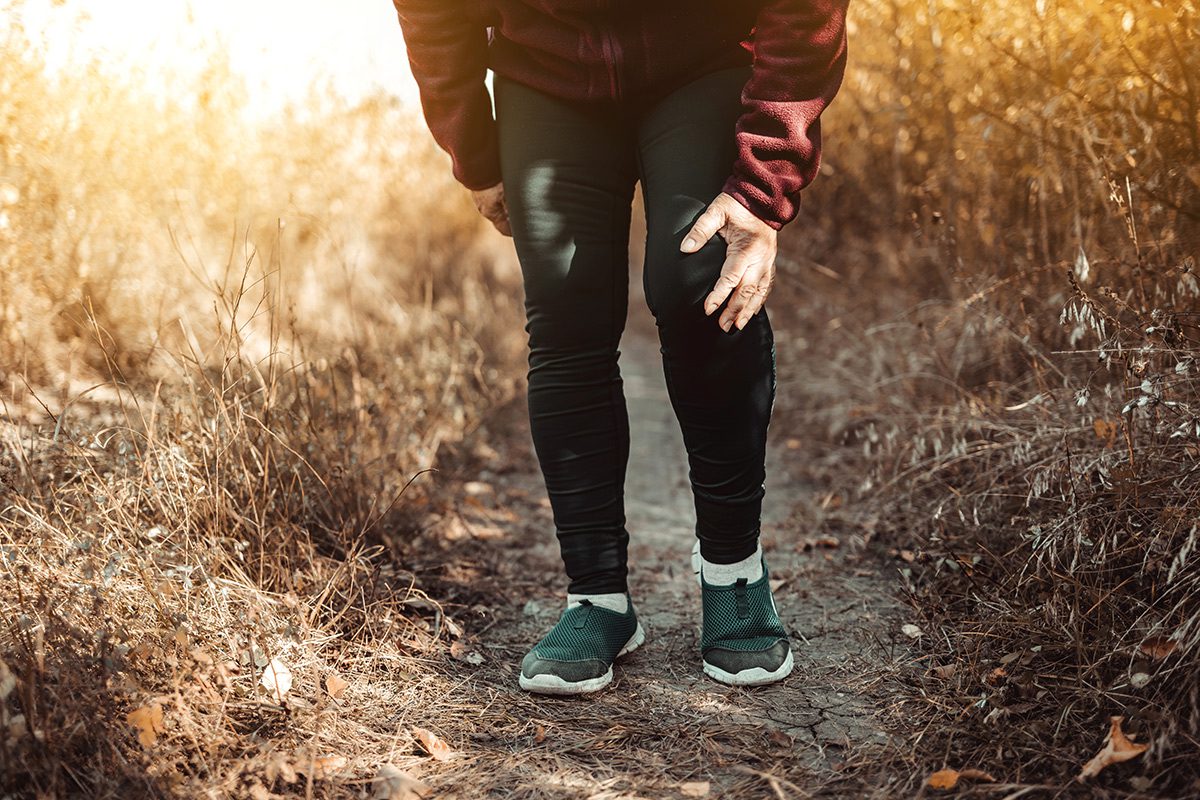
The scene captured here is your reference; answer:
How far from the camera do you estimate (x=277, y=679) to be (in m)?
1.46

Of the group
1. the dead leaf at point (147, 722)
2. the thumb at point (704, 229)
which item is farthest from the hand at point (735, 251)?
the dead leaf at point (147, 722)

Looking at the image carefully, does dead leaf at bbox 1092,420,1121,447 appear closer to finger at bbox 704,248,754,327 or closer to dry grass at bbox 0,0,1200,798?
dry grass at bbox 0,0,1200,798

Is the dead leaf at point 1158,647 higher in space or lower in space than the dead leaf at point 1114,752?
higher

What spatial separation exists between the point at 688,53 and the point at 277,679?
1246mm

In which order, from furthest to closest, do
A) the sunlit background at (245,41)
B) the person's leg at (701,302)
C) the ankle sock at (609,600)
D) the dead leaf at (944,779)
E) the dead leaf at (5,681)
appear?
the sunlit background at (245,41) → the ankle sock at (609,600) → the person's leg at (701,302) → the dead leaf at (944,779) → the dead leaf at (5,681)

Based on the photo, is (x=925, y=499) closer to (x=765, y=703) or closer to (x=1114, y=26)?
(x=765, y=703)

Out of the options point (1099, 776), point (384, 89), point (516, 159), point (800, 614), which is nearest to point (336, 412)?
point (516, 159)

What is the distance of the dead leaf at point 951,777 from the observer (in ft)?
4.12

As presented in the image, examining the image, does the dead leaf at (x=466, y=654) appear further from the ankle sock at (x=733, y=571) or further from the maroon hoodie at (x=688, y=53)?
the maroon hoodie at (x=688, y=53)

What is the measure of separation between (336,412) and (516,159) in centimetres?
82

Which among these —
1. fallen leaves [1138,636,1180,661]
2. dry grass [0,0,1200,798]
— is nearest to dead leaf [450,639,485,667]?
dry grass [0,0,1200,798]

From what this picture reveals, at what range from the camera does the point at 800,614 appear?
1.94 m

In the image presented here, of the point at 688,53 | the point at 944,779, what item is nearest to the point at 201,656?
the point at 944,779

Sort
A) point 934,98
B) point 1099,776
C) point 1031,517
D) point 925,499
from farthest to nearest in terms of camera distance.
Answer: point 934,98 < point 925,499 < point 1031,517 < point 1099,776
